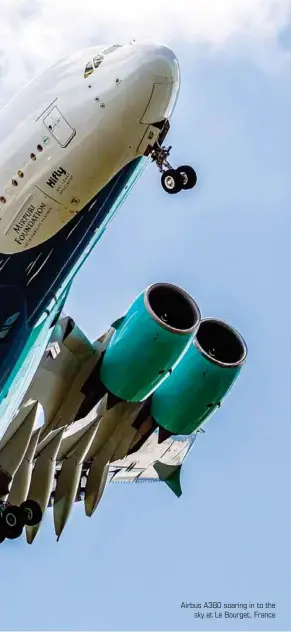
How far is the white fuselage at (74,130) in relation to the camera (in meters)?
20.3

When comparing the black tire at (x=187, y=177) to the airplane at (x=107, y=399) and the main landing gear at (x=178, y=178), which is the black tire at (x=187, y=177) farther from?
the airplane at (x=107, y=399)

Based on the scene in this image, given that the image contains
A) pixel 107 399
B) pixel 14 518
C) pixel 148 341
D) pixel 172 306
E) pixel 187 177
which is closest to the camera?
pixel 187 177

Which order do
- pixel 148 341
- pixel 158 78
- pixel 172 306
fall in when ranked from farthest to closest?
pixel 172 306
pixel 148 341
pixel 158 78

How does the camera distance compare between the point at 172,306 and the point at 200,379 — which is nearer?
the point at 172,306

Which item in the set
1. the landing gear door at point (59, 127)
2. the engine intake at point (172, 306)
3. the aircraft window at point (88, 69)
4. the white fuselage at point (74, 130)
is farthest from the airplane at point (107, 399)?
the aircraft window at point (88, 69)

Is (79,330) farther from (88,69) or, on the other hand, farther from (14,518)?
(88,69)

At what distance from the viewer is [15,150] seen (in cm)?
2116

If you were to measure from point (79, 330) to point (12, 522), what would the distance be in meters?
4.19

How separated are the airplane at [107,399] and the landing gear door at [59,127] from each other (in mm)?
4376

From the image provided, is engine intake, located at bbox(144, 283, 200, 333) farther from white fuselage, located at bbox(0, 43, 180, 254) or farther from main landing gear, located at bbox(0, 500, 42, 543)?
main landing gear, located at bbox(0, 500, 42, 543)

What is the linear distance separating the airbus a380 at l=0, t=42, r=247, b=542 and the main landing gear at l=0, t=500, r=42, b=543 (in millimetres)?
25

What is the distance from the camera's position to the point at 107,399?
25.2 m

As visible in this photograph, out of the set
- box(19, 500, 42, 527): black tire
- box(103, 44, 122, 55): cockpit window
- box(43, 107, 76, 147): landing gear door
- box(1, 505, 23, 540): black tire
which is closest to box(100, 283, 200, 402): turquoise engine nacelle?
box(19, 500, 42, 527): black tire

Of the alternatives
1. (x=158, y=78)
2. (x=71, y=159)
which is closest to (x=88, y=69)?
(x=158, y=78)
